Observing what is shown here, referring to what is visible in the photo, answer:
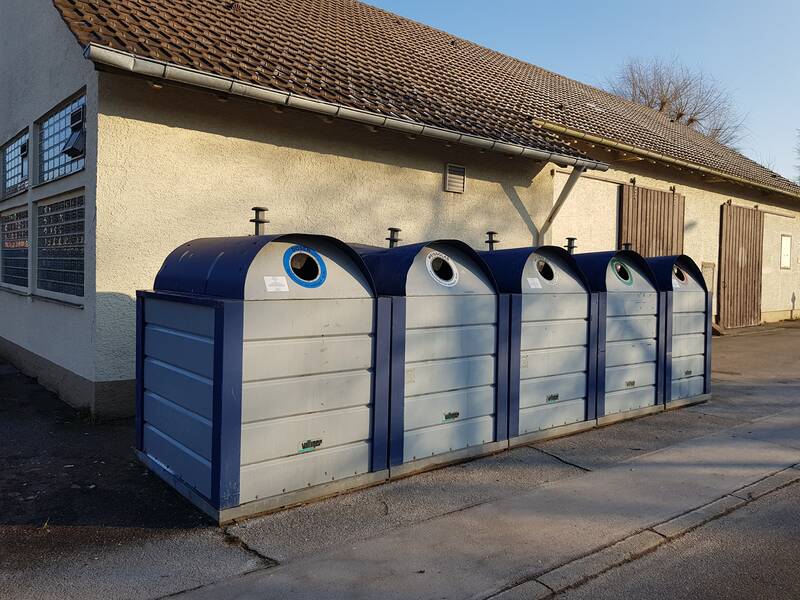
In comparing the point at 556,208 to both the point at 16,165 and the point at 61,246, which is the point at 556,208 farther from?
the point at 16,165

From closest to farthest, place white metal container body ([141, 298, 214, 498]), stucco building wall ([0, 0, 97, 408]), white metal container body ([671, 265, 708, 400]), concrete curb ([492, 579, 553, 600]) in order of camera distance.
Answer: concrete curb ([492, 579, 553, 600]), white metal container body ([141, 298, 214, 498]), stucco building wall ([0, 0, 97, 408]), white metal container body ([671, 265, 708, 400])

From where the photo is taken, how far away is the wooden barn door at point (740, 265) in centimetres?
1564

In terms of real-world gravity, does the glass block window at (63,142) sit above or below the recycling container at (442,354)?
above

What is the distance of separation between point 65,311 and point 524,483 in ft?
17.4

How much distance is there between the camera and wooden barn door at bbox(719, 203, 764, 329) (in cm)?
1564

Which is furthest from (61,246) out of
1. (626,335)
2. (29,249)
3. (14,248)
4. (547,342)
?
(626,335)

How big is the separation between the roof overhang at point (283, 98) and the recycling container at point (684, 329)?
2.53 metres

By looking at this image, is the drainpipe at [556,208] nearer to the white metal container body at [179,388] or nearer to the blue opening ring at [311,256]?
the blue opening ring at [311,256]

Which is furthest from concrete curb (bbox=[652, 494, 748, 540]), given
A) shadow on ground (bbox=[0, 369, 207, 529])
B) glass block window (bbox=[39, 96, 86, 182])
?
glass block window (bbox=[39, 96, 86, 182])

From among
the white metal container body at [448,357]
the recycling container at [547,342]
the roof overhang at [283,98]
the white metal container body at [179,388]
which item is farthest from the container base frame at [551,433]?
the roof overhang at [283,98]

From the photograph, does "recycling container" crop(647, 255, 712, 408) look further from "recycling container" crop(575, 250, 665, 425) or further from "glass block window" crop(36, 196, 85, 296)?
"glass block window" crop(36, 196, 85, 296)

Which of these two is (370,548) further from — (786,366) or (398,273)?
(786,366)

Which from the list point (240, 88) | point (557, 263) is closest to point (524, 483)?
point (557, 263)

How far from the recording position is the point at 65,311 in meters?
7.10
